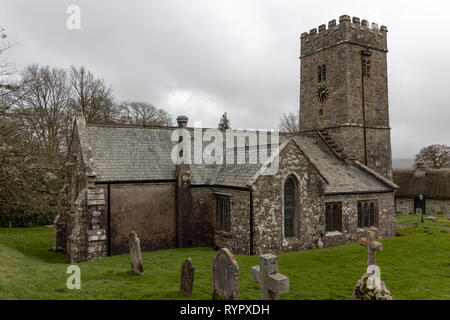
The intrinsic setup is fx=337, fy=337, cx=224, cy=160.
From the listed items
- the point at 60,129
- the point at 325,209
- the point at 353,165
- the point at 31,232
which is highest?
the point at 60,129

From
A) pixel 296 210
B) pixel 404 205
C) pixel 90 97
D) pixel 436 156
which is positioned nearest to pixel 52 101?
pixel 90 97

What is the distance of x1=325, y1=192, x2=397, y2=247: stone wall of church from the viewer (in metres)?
21.8

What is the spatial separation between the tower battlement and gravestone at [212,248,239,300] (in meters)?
22.2

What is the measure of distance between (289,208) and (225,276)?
9.79m

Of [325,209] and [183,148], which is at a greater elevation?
[183,148]

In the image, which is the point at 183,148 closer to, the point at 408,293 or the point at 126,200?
the point at 126,200

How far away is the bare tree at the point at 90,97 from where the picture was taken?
3691 cm

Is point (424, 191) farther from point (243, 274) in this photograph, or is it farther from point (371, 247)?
point (243, 274)

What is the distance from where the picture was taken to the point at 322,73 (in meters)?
28.2

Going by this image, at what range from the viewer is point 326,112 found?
1095 inches

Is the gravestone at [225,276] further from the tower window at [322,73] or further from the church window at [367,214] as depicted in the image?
the tower window at [322,73]

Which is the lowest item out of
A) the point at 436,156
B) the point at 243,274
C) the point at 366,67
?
the point at 243,274
